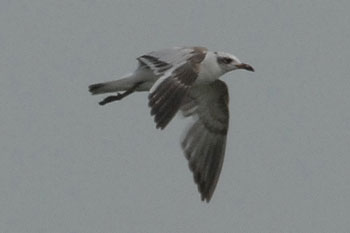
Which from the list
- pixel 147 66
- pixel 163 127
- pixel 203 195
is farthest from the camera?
pixel 203 195

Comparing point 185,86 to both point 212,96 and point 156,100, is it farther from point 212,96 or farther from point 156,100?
point 212,96

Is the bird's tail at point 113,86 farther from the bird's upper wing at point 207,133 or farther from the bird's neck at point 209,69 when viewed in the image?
the bird's upper wing at point 207,133

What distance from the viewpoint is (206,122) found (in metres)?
14.0

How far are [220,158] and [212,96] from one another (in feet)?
2.94

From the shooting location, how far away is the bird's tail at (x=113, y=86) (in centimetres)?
1259

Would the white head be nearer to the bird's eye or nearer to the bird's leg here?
the bird's eye

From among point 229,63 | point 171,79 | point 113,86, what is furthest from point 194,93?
point 171,79

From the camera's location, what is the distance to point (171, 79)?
11.4 meters

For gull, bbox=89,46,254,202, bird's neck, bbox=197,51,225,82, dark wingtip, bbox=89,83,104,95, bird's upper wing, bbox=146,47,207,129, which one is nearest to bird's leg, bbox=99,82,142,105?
gull, bbox=89,46,254,202

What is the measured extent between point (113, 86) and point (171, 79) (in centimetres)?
145

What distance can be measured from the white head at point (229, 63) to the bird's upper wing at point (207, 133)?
2.66 feet

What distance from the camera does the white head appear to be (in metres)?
12.7

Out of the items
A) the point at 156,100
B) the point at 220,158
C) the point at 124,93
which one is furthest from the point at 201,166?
the point at 156,100

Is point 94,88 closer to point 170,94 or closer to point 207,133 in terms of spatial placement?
point 170,94
